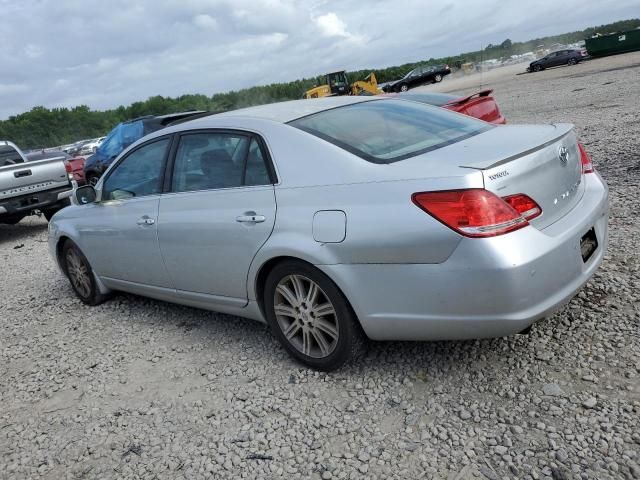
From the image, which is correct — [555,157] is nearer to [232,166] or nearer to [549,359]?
[549,359]

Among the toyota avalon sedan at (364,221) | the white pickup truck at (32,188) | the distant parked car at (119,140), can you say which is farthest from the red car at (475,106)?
the distant parked car at (119,140)

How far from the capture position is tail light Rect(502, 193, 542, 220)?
2662 mm

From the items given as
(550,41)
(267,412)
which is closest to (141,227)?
(267,412)

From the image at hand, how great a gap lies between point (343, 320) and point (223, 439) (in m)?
0.88

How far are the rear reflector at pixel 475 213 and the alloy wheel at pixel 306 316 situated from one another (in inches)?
34.1

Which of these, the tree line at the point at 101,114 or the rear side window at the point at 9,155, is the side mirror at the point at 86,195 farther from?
the tree line at the point at 101,114

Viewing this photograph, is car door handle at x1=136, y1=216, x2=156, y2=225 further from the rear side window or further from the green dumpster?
the green dumpster

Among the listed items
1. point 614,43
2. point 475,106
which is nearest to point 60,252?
point 475,106

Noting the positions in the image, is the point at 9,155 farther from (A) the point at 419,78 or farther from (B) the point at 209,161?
(A) the point at 419,78

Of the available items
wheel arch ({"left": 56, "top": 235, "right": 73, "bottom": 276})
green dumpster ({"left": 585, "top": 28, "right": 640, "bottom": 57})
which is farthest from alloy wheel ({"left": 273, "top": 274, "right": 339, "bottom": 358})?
green dumpster ({"left": 585, "top": 28, "right": 640, "bottom": 57})

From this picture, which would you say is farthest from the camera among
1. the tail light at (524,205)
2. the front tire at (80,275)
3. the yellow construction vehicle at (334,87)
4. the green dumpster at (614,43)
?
the yellow construction vehicle at (334,87)

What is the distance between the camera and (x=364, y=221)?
2830 millimetres

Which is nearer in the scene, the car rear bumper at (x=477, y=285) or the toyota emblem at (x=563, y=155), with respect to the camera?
the car rear bumper at (x=477, y=285)

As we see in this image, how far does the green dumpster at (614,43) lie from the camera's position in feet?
121
